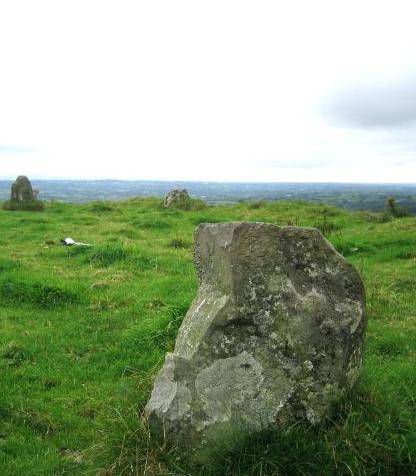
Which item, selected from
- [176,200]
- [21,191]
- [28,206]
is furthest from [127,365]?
[21,191]

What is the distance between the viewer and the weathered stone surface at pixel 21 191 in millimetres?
27500

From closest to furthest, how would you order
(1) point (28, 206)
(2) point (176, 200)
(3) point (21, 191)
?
(1) point (28, 206), (3) point (21, 191), (2) point (176, 200)

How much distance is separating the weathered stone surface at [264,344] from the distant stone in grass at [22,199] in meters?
22.8

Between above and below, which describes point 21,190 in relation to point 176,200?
above

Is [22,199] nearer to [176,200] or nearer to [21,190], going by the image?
[21,190]

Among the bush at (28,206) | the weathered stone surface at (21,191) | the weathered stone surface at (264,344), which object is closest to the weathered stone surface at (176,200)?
the bush at (28,206)

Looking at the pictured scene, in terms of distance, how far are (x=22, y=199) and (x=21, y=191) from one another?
49cm

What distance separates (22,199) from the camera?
27406mm

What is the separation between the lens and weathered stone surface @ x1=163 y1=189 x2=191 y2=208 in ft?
90.5

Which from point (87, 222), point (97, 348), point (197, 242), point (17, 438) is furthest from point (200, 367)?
point (87, 222)

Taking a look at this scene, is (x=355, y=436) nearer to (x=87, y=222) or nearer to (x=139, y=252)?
(x=139, y=252)

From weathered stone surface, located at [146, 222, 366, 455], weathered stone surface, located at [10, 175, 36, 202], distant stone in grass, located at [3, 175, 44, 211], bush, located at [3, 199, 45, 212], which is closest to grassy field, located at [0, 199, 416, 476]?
weathered stone surface, located at [146, 222, 366, 455]

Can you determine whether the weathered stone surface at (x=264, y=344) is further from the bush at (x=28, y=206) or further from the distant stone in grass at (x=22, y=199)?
the distant stone in grass at (x=22, y=199)

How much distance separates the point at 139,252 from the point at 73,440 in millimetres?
8676
